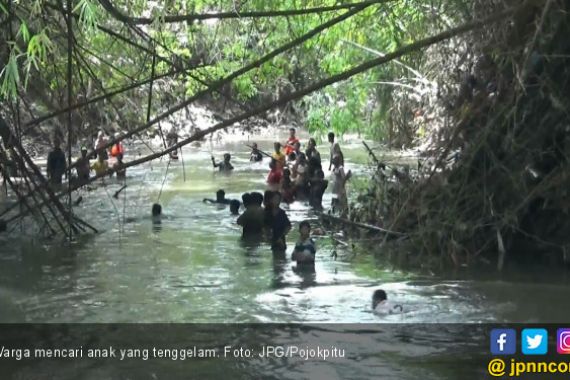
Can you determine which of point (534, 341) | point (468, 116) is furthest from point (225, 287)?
point (534, 341)

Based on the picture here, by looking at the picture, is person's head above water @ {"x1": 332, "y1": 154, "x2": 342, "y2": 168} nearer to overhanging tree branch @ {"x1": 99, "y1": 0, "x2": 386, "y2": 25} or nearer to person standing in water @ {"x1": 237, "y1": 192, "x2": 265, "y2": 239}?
person standing in water @ {"x1": 237, "y1": 192, "x2": 265, "y2": 239}

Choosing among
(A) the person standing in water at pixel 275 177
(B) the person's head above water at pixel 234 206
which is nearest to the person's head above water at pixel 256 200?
(B) the person's head above water at pixel 234 206

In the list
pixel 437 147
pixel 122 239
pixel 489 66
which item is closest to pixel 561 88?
pixel 489 66

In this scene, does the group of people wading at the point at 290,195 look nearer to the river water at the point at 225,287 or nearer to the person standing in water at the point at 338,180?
the person standing in water at the point at 338,180

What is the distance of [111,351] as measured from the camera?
8141 millimetres

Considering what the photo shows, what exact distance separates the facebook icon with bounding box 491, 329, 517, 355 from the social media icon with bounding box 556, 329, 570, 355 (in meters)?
0.42

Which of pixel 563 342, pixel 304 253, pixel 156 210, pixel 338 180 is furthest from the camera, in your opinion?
pixel 338 180

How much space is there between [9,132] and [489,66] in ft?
20.4

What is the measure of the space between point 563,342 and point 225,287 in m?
4.44

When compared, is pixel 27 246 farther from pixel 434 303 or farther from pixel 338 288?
pixel 434 303

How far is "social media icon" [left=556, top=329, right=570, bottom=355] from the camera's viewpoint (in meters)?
7.95

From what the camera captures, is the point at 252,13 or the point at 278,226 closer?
the point at 252,13

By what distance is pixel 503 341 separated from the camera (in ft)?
27.4

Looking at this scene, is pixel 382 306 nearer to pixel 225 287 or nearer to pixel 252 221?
pixel 225 287
